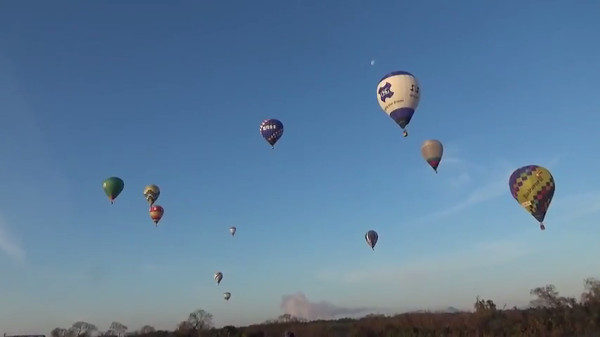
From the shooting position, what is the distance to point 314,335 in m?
43.8

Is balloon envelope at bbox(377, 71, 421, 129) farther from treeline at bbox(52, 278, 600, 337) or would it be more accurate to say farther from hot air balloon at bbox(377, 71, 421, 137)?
treeline at bbox(52, 278, 600, 337)

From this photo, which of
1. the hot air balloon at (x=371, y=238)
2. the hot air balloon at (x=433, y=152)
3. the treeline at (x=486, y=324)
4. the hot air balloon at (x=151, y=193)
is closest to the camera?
the treeline at (x=486, y=324)

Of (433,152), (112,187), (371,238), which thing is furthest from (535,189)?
(112,187)

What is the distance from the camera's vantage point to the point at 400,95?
37.4m

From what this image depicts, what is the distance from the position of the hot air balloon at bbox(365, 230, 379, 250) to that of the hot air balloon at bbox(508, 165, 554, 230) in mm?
21499

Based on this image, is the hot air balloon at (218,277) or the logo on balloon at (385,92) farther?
the hot air balloon at (218,277)

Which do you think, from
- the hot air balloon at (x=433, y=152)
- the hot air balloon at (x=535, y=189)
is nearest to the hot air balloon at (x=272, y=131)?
the hot air balloon at (x=433, y=152)

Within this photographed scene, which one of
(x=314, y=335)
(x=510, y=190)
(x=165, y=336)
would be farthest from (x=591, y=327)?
(x=165, y=336)

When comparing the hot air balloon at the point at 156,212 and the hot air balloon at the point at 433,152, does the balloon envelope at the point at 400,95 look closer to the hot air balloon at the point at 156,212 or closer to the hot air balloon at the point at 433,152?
the hot air balloon at the point at 433,152

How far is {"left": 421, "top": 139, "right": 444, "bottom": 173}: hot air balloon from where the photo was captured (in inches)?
1689

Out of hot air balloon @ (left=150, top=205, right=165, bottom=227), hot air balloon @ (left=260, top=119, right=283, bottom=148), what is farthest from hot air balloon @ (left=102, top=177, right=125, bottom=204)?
hot air balloon @ (left=260, top=119, right=283, bottom=148)

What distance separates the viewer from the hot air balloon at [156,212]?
61428 mm

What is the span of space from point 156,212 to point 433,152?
33741 mm

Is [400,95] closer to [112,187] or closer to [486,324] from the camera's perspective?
[486,324]
